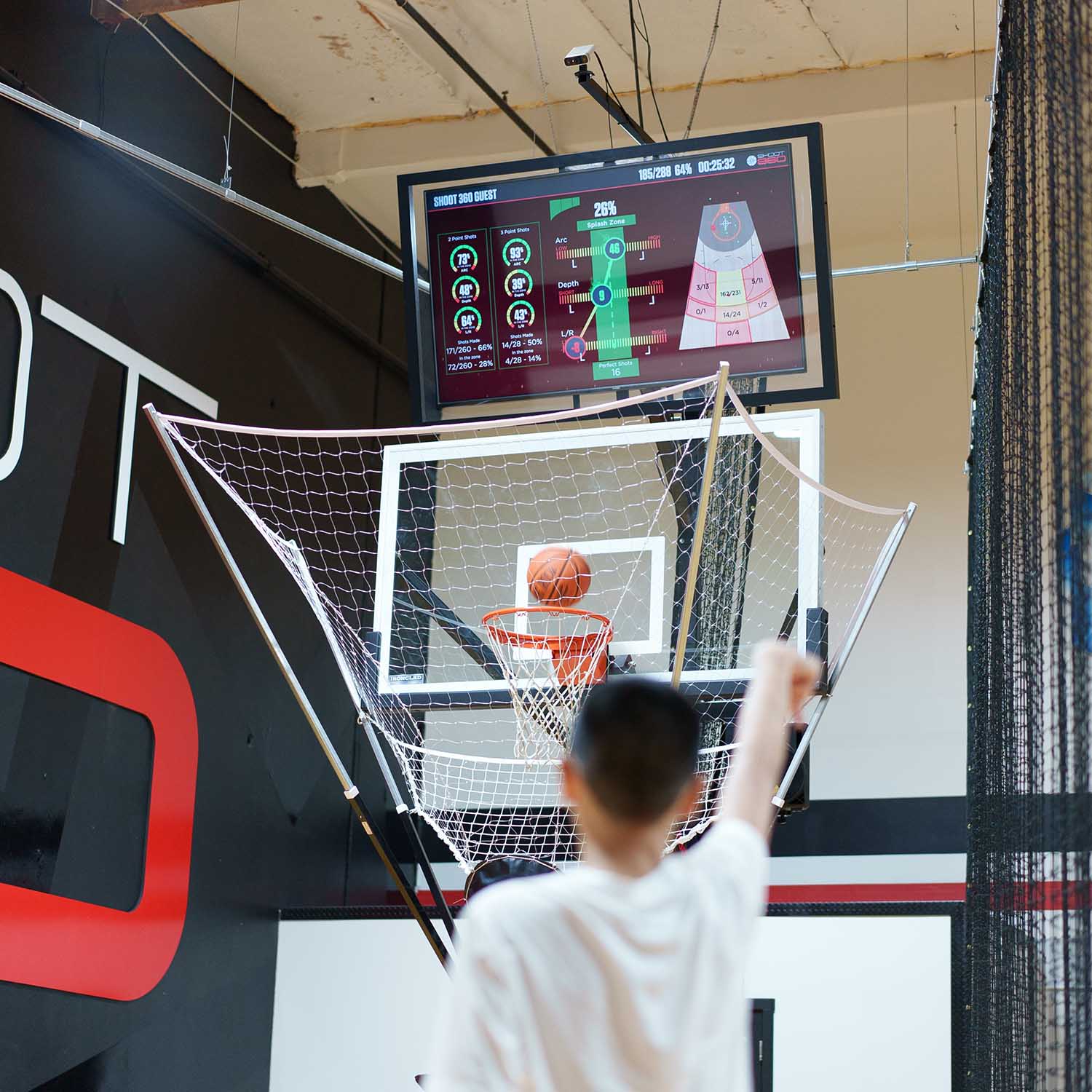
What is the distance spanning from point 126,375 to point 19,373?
61cm

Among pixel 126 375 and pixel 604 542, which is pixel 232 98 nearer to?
pixel 126 375

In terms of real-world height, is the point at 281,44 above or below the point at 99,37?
above

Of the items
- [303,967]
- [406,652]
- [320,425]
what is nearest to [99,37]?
[320,425]

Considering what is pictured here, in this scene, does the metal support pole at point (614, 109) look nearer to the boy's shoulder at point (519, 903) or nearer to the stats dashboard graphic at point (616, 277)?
the stats dashboard graphic at point (616, 277)

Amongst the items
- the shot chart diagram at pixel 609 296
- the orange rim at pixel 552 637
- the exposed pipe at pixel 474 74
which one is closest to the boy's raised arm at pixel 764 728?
the orange rim at pixel 552 637

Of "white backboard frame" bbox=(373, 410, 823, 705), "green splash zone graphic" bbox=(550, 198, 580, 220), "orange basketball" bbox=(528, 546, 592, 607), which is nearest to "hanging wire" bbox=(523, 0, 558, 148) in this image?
"green splash zone graphic" bbox=(550, 198, 580, 220)

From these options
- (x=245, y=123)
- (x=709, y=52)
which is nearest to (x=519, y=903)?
(x=709, y=52)

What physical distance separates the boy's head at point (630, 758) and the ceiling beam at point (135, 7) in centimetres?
414

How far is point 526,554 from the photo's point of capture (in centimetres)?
441

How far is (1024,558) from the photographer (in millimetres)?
2338

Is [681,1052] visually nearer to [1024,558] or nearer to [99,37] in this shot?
[1024,558]

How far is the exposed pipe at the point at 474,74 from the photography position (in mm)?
5441

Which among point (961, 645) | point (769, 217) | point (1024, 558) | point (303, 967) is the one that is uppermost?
point (769, 217)

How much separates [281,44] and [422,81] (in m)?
0.58
